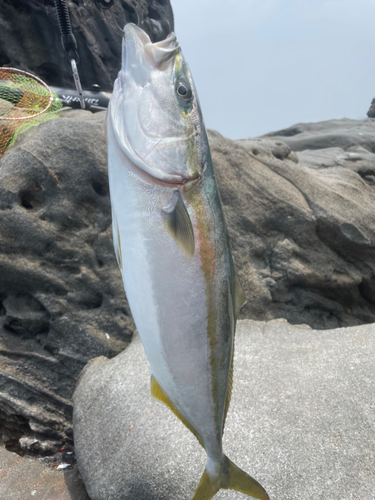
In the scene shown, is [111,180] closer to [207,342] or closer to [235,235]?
[207,342]

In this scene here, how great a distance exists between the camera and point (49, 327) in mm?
2980

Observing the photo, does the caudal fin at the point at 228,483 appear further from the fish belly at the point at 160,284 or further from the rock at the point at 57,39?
the rock at the point at 57,39

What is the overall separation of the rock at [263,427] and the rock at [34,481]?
11.9 inches

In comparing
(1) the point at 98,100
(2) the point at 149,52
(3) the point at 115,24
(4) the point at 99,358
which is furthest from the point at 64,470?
(3) the point at 115,24

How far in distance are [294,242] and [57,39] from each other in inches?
334

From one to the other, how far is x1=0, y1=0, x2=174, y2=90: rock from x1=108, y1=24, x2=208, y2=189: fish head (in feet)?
29.0

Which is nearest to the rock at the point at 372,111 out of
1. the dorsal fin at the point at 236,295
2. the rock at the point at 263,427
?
the rock at the point at 263,427

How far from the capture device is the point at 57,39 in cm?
850

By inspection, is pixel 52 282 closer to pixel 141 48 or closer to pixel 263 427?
pixel 263 427

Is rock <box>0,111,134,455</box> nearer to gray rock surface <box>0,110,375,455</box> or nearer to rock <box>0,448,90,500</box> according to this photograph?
gray rock surface <box>0,110,375,455</box>

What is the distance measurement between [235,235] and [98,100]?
162 inches

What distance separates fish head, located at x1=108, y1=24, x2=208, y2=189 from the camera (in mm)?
1059

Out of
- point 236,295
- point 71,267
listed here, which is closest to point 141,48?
point 236,295

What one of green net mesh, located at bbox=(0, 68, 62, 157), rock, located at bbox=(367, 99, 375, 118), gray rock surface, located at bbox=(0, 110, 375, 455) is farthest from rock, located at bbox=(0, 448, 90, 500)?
rock, located at bbox=(367, 99, 375, 118)
